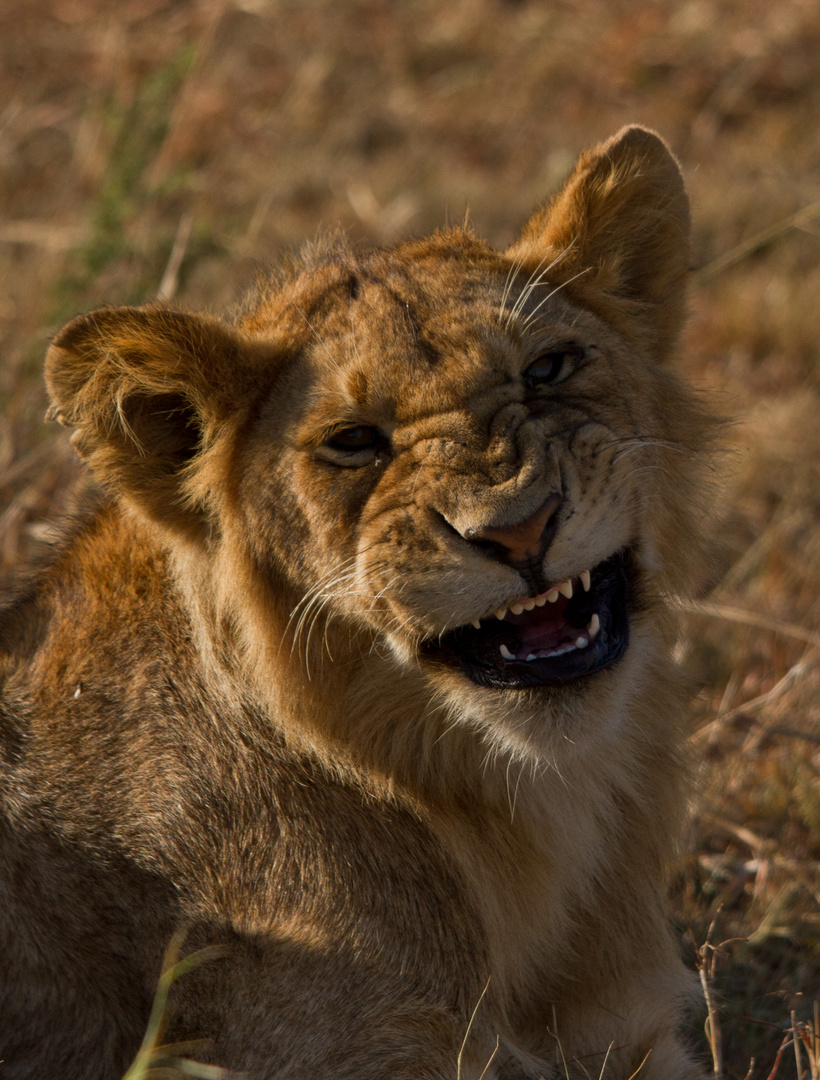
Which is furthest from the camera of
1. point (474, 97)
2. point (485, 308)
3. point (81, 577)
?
point (474, 97)

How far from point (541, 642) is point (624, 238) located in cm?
123

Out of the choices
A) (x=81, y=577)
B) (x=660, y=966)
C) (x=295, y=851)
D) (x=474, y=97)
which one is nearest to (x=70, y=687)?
(x=81, y=577)

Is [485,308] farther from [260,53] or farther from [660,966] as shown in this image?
[260,53]

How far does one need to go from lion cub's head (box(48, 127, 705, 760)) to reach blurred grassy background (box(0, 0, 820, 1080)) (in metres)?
0.75

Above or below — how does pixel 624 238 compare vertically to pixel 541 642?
above

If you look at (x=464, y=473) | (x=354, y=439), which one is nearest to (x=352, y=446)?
(x=354, y=439)

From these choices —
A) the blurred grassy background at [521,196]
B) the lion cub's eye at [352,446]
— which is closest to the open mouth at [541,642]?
the lion cub's eye at [352,446]

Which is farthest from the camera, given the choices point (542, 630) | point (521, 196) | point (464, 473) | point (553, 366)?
point (521, 196)

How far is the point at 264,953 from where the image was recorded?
9.63 feet

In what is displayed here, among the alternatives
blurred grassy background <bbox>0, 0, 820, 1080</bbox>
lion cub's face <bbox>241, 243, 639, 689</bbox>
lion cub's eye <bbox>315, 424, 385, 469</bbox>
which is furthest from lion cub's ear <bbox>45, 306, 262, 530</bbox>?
blurred grassy background <bbox>0, 0, 820, 1080</bbox>

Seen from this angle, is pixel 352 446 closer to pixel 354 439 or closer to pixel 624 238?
pixel 354 439

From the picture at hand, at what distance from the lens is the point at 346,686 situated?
3.08 meters

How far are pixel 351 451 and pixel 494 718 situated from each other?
2.23ft

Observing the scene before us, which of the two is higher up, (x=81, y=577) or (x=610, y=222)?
(x=610, y=222)
